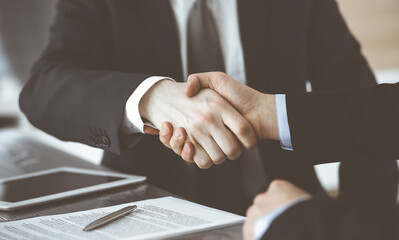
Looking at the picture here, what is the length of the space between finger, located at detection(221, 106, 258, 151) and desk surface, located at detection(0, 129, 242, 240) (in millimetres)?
197

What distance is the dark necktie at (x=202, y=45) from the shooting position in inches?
54.2

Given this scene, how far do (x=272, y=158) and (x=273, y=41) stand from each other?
395 mm

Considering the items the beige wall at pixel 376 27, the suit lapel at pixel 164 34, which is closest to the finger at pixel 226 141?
the suit lapel at pixel 164 34

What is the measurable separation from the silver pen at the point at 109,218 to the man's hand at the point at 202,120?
272 millimetres

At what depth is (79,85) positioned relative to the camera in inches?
42.8

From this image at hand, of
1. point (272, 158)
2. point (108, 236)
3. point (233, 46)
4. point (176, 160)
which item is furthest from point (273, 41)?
point (108, 236)

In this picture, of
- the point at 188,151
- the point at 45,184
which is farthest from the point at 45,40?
the point at 188,151

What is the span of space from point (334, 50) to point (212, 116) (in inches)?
27.8

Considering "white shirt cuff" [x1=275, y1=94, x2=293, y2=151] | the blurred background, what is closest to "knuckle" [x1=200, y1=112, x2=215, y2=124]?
"white shirt cuff" [x1=275, y1=94, x2=293, y2=151]

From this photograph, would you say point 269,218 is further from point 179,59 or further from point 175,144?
point 179,59

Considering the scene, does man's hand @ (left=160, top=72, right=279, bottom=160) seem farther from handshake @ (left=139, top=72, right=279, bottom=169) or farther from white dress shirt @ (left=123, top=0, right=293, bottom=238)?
white dress shirt @ (left=123, top=0, right=293, bottom=238)

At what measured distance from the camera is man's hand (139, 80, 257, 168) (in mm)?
902

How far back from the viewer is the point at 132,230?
2.00 ft

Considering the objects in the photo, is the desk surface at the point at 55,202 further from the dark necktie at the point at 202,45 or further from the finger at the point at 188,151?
the dark necktie at the point at 202,45
